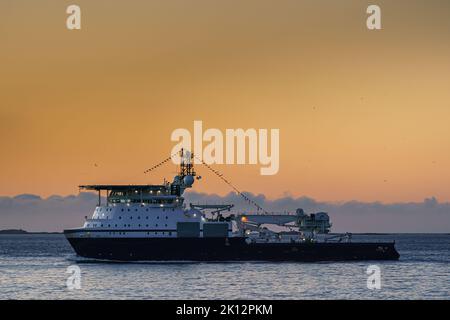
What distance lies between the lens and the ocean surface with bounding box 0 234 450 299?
191 feet

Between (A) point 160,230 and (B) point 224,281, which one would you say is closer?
A: (B) point 224,281

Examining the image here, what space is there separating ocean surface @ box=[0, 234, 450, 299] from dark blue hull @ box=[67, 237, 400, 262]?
1617 mm

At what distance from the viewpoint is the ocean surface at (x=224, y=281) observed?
5822cm

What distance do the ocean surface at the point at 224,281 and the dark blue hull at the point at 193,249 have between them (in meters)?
1.62

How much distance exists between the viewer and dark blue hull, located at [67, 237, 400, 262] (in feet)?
278

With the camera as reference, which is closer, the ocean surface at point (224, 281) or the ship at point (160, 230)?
the ocean surface at point (224, 281)

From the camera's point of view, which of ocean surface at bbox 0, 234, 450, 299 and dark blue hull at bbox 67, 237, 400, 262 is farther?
dark blue hull at bbox 67, 237, 400, 262

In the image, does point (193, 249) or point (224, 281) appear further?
point (193, 249)

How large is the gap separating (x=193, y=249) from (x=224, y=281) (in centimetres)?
1933

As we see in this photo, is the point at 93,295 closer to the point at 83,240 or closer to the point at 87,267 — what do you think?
the point at 87,267

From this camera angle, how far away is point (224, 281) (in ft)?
218
